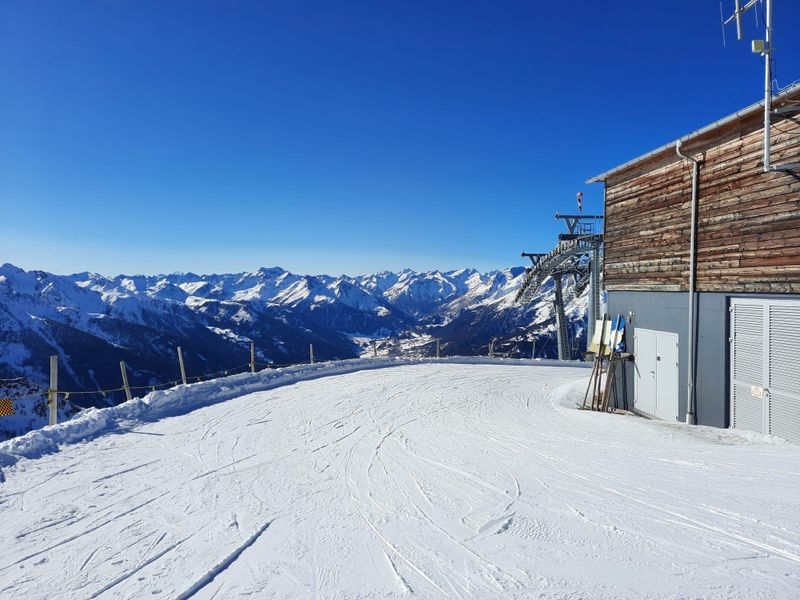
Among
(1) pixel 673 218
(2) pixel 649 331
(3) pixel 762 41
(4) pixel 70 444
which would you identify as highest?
(3) pixel 762 41

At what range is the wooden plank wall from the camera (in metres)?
7.77

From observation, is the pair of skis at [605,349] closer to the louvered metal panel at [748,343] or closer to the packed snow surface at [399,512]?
the packed snow surface at [399,512]

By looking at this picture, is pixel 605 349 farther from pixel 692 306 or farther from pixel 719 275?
pixel 719 275

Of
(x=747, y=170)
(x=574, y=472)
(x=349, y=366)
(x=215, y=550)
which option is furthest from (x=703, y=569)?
(x=349, y=366)

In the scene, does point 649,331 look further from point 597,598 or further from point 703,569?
point 597,598

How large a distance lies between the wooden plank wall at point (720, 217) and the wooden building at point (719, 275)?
0.9 inches

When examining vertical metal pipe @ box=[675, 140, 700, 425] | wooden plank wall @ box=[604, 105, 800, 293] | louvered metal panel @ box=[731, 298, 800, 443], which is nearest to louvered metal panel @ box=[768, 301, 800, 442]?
louvered metal panel @ box=[731, 298, 800, 443]

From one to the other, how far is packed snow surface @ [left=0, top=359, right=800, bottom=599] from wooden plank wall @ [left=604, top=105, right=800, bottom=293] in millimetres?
3322

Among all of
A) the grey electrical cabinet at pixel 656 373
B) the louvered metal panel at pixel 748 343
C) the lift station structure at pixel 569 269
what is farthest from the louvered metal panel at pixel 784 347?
the lift station structure at pixel 569 269

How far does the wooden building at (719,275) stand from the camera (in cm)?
775

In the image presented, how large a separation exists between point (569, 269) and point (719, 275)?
52.5 ft

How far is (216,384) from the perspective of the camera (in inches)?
500

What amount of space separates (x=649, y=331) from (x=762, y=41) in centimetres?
670

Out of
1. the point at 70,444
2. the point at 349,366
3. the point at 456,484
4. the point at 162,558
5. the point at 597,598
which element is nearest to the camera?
the point at 597,598
